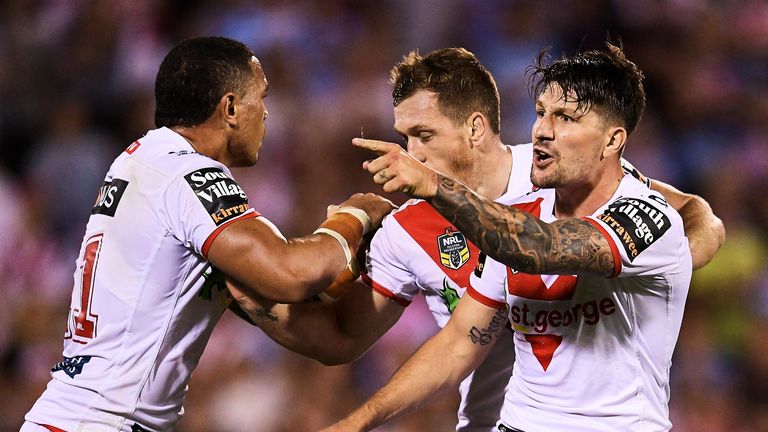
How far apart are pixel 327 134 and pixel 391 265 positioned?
3516 mm

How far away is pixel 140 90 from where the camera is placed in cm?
855

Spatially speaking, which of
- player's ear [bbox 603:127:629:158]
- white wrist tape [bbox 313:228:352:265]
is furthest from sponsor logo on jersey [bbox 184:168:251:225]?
player's ear [bbox 603:127:629:158]

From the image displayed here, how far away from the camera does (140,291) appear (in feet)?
11.8

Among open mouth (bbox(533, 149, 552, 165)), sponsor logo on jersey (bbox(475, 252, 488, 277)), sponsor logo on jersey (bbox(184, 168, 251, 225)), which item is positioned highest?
open mouth (bbox(533, 149, 552, 165))

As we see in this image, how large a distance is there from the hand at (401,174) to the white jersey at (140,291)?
2.41 ft

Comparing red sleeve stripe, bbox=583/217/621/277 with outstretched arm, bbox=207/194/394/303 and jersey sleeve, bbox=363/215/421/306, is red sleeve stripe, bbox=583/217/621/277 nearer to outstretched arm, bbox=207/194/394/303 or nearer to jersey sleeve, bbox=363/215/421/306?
outstretched arm, bbox=207/194/394/303

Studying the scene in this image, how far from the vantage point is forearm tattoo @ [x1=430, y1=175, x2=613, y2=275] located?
3148 millimetres

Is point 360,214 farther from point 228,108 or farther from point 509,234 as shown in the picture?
point 509,234

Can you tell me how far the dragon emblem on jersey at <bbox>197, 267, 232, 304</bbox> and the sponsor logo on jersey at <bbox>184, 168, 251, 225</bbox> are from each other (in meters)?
0.29

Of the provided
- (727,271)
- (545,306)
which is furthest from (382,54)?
(545,306)

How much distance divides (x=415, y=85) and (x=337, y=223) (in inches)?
41.2

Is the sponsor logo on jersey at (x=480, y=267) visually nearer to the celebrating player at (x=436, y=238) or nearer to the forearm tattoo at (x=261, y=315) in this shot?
the celebrating player at (x=436, y=238)

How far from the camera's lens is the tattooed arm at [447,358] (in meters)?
3.92

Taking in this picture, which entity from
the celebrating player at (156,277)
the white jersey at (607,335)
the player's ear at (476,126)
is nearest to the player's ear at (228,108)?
the celebrating player at (156,277)
